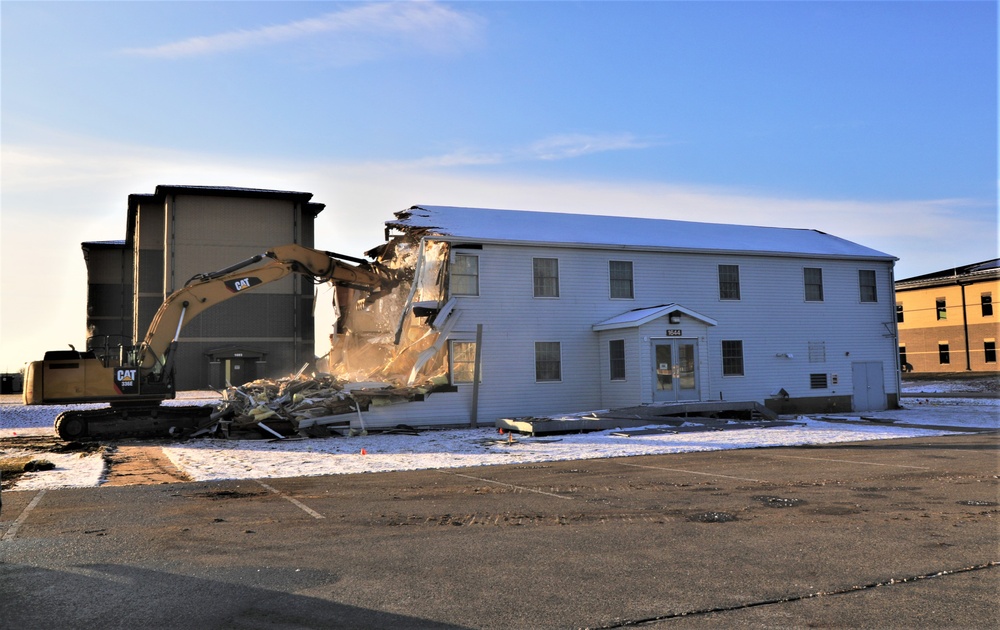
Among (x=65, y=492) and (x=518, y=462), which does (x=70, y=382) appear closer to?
(x=65, y=492)

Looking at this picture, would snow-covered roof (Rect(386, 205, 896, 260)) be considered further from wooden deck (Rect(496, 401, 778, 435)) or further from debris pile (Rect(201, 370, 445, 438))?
wooden deck (Rect(496, 401, 778, 435))

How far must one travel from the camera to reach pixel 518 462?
16.4 m

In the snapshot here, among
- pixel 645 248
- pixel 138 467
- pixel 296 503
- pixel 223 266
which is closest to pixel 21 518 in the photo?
pixel 296 503

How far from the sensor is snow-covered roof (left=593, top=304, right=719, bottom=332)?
87.2 ft

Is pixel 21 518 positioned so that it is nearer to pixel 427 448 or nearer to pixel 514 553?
pixel 514 553

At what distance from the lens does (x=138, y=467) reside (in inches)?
635

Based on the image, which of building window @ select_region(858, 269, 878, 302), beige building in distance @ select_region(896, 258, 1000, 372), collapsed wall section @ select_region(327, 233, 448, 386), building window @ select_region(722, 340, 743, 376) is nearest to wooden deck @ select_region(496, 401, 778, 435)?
building window @ select_region(722, 340, 743, 376)

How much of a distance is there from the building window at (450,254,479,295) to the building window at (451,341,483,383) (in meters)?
1.73

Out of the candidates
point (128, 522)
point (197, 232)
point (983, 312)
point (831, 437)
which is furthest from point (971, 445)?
point (983, 312)

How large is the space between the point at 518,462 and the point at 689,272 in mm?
15944

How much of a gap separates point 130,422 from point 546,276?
1391 centimetres

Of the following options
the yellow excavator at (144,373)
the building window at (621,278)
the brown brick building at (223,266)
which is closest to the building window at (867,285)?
the building window at (621,278)

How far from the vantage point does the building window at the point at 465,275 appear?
26359 mm

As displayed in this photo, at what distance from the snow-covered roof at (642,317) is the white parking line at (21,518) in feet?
60.2
